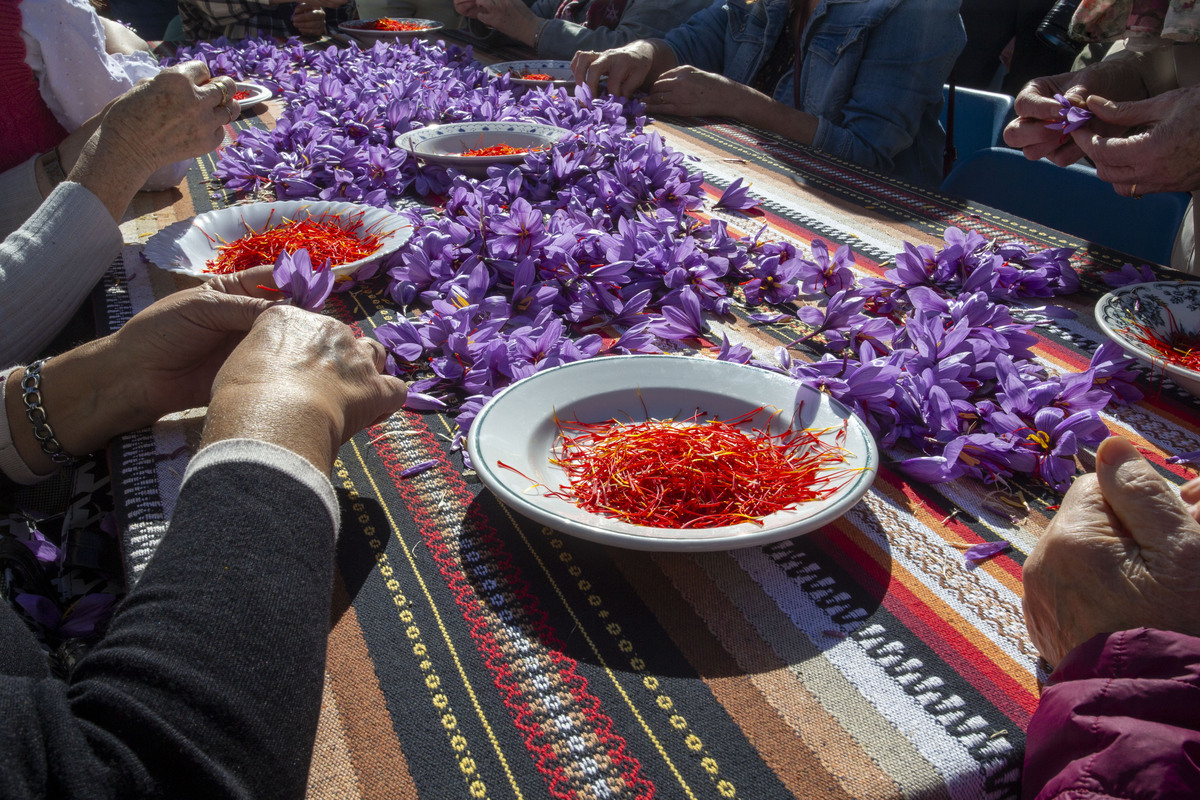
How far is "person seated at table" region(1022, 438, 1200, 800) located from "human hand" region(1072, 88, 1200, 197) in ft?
3.29

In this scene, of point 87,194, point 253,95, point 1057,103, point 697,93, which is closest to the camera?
point 87,194

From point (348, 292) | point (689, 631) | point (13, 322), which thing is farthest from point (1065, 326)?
point (13, 322)

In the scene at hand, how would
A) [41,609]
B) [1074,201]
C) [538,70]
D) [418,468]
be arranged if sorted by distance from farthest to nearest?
[538,70], [1074,201], [418,468], [41,609]

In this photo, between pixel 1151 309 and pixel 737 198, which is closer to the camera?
pixel 1151 309

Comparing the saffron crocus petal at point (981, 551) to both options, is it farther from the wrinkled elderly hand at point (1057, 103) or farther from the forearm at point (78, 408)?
the wrinkled elderly hand at point (1057, 103)

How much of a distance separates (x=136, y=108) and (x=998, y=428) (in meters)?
1.37

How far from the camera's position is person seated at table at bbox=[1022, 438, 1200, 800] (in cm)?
43

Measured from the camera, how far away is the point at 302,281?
2.88ft

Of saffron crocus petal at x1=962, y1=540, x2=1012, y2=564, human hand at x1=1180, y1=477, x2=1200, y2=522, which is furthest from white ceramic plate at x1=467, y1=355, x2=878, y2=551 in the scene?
human hand at x1=1180, y1=477, x2=1200, y2=522

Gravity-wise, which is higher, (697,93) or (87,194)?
(697,93)

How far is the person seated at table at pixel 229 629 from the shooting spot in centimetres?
42

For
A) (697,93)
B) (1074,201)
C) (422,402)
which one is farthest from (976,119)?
(422,402)

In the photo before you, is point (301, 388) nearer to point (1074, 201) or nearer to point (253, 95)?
point (253, 95)

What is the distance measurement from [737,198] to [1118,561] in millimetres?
1093
